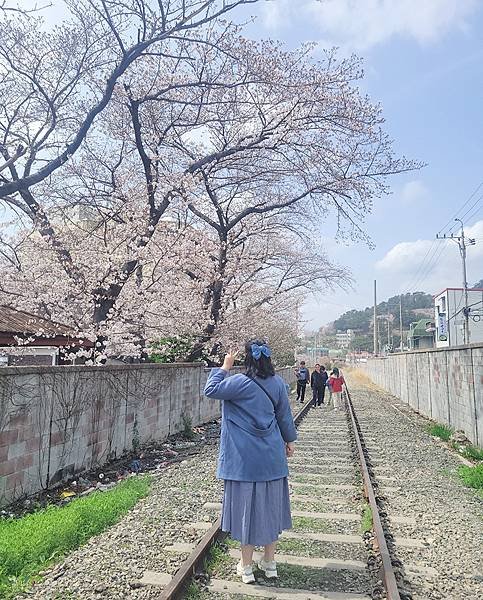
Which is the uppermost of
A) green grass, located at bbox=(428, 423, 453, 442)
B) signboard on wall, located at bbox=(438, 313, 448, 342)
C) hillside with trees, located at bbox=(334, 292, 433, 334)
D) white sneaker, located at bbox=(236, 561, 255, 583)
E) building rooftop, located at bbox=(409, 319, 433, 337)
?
hillside with trees, located at bbox=(334, 292, 433, 334)

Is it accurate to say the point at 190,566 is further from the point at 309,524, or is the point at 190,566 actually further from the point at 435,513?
the point at 435,513

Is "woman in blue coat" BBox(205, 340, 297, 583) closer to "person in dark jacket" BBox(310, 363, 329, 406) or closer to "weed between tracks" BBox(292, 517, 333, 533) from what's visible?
"weed between tracks" BBox(292, 517, 333, 533)

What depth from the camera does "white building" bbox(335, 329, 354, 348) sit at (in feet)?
426

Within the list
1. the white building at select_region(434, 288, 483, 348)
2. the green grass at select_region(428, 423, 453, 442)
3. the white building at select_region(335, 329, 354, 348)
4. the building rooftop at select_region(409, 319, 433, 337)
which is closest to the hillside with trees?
the white building at select_region(335, 329, 354, 348)

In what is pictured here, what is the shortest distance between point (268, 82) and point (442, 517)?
9.70 meters

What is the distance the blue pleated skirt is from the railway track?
0.41 m

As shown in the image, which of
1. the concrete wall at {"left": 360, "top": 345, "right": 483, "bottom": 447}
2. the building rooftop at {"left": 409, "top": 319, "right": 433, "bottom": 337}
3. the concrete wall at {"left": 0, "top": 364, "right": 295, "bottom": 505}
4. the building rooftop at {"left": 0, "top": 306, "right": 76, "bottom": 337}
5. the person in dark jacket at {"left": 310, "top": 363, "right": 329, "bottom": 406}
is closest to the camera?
the concrete wall at {"left": 0, "top": 364, "right": 295, "bottom": 505}

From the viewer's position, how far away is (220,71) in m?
12.2

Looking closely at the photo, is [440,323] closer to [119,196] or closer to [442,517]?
[119,196]

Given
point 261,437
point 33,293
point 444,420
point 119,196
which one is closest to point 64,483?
point 261,437

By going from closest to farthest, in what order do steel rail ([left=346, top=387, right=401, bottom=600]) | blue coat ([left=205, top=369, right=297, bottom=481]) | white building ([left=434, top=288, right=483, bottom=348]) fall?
steel rail ([left=346, top=387, right=401, bottom=600])
blue coat ([left=205, top=369, right=297, bottom=481])
white building ([left=434, top=288, right=483, bottom=348])

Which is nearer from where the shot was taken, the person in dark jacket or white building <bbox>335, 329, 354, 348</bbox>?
the person in dark jacket

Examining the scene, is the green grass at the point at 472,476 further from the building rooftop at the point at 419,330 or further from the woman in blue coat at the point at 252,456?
the building rooftop at the point at 419,330

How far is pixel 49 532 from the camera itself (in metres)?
5.09
